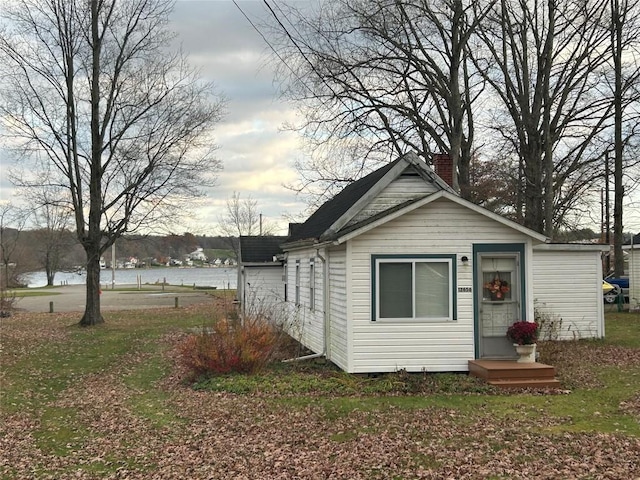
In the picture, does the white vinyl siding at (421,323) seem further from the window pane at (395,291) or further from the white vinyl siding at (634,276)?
the white vinyl siding at (634,276)

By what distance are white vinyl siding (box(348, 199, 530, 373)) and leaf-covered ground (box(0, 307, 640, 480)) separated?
169 cm

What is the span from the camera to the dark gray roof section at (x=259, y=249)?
27.5 m

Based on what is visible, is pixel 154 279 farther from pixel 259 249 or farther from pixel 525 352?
pixel 525 352

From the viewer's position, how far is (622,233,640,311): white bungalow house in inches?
1070

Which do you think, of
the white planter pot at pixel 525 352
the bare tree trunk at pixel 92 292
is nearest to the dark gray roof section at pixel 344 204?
the white planter pot at pixel 525 352

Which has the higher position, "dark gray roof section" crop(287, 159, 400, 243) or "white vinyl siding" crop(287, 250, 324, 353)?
"dark gray roof section" crop(287, 159, 400, 243)

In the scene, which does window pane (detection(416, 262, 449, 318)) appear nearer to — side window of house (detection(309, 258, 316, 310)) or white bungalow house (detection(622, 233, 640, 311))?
side window of house (detection(309, 258, 316, 310))

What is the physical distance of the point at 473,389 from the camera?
11.6 meters

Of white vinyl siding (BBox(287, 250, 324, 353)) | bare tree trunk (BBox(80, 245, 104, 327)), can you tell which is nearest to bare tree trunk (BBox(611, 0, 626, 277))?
white vinyl siding (BBox(287, 250, 324, 353))

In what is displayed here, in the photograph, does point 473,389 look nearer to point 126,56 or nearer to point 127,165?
point 127,165

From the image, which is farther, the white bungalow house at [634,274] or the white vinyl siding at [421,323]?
the white bungalow house at [634,274]

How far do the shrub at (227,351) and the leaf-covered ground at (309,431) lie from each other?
0.67 m

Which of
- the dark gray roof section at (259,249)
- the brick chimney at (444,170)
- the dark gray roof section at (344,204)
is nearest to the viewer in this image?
the dark gray roof section at (344,204)

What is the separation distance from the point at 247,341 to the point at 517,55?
19684 mm
